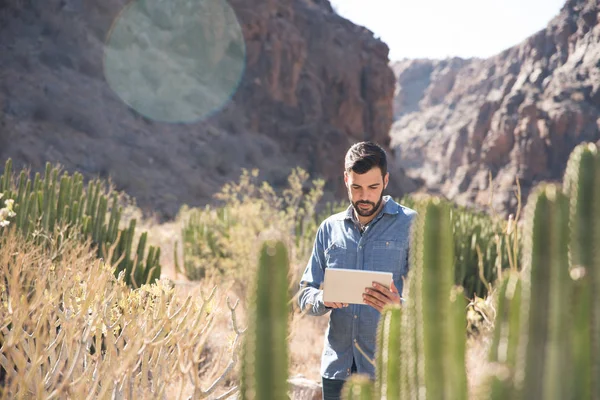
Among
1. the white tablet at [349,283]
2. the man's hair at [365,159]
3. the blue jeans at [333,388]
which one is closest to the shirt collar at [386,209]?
the man's hair at [365,159]

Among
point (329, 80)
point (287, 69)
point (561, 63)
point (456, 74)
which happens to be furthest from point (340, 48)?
point (456, 74)

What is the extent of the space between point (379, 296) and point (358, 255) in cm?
40

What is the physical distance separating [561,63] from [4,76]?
42733mm

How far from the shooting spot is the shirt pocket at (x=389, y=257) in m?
2.43

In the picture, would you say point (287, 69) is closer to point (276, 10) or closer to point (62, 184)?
point (276, 10)

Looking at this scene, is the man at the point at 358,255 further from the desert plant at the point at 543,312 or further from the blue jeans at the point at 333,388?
the desert plant at the point at 543,312

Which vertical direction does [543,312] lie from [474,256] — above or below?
below

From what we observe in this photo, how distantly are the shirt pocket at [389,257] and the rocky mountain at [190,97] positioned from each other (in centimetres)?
1872

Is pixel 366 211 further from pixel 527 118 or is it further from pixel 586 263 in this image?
pixel 527 118

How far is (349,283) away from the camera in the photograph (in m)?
2.18

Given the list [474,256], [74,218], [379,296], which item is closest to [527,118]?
[474,256]

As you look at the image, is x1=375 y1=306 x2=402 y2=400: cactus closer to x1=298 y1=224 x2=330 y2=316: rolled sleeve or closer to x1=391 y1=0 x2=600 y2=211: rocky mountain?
x1=298 y1=224 x2=330 y2=316: rolled sleeve

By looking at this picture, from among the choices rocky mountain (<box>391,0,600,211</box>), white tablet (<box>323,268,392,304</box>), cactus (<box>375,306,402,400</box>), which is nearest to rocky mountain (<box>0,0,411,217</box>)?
rocky mountain (<box>391,0,600,211</box>)

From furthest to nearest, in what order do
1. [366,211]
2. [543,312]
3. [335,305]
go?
[366,211] → [335,305] → [543,312]
